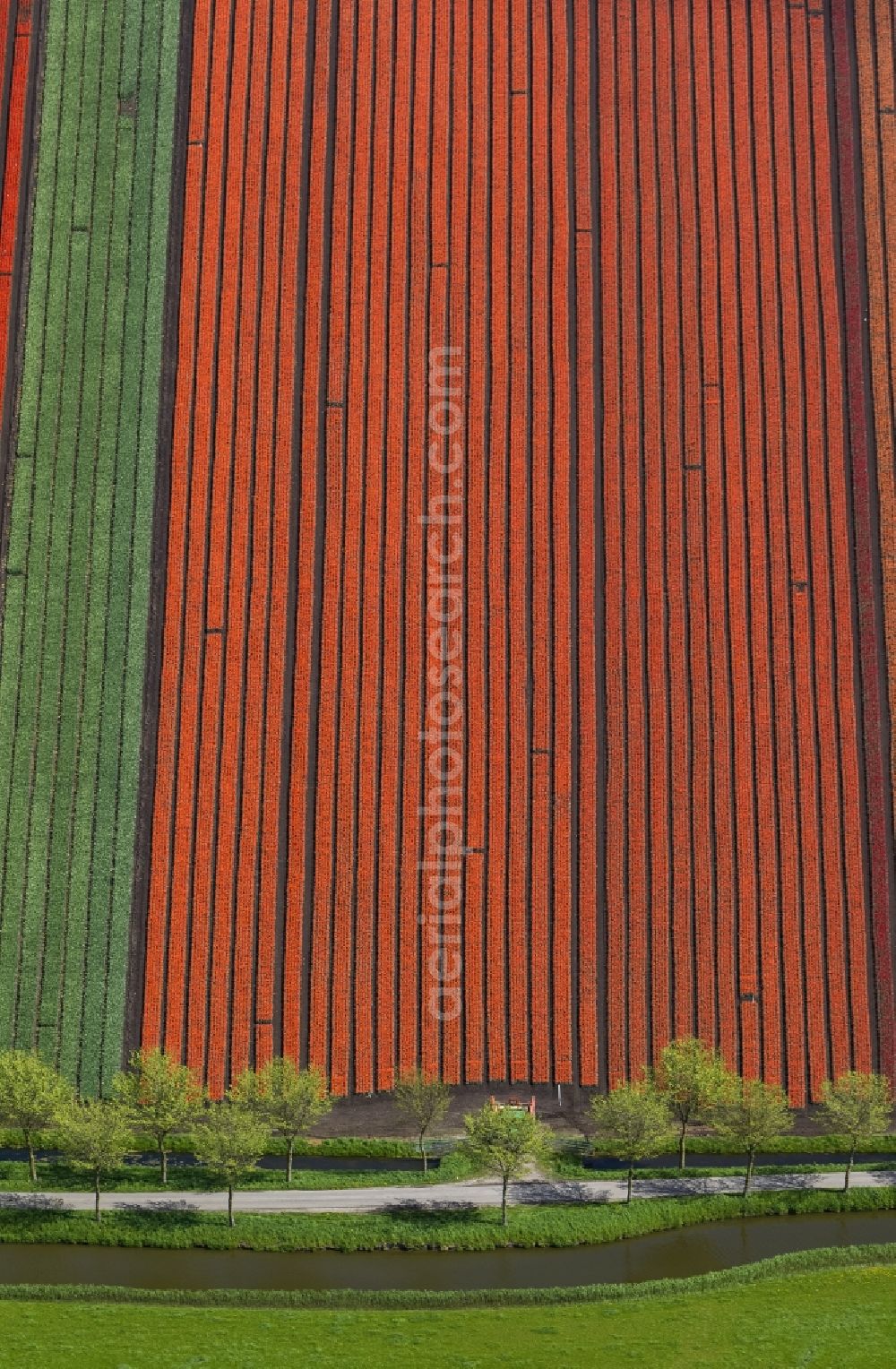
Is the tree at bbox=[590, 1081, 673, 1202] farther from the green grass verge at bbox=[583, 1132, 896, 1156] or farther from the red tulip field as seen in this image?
the red tulip field

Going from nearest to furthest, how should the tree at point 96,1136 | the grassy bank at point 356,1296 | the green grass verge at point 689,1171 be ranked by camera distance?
1. the grassy bank at point 356,1296
2. the tree at point 96,1136
3. the green grass verge at point 689,1171

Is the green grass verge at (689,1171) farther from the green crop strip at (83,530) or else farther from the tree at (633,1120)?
the green crop strip at (83,530)

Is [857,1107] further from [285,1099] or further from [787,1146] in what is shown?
[285,1099]

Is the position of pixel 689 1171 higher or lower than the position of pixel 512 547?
lower

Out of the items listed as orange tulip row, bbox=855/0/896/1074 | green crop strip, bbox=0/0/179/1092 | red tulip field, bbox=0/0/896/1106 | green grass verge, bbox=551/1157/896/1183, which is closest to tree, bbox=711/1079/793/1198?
green grass verge, bbox=551/1157/896/1183

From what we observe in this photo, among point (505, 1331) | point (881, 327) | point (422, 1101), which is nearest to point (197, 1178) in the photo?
point (422, 1101)

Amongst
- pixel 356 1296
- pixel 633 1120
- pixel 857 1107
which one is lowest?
pixel 356 1296

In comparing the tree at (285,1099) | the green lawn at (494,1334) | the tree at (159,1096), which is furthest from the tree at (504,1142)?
the tree at (159,1096)
